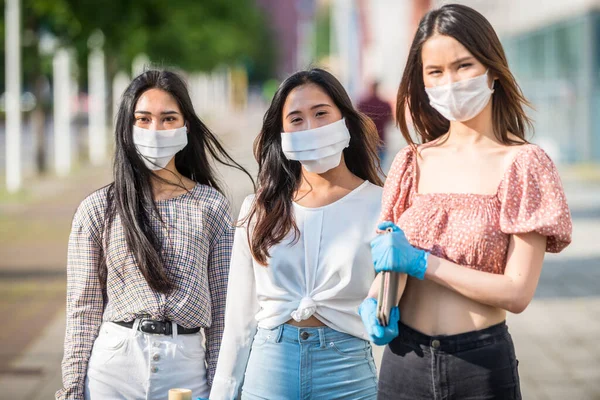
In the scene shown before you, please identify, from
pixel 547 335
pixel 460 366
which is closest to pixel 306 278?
pixel 460 366

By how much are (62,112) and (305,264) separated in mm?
25573

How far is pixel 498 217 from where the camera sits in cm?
266

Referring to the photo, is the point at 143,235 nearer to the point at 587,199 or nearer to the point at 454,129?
the point at 454,129

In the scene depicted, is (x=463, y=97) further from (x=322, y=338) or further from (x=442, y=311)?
(x=322, y=338)

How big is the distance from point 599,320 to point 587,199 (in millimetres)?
9670

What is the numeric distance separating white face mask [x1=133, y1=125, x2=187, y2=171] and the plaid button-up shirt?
16 cm

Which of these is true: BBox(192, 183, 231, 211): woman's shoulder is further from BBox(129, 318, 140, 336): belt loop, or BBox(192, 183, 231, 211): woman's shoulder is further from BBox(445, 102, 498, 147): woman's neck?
BBox(445, 102, 498, 147): woman's neck

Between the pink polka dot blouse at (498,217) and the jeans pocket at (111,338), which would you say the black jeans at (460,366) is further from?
the jeans pocket at (111,338)

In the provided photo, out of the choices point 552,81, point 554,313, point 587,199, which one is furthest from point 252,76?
point 554,313

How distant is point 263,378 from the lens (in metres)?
3.20

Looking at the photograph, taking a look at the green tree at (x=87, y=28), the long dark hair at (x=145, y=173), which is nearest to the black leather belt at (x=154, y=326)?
the long dark hair at (x=145, y=173)

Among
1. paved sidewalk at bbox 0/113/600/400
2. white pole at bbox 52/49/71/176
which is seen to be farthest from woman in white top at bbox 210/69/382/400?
white pole at bbox 52/49/71/176

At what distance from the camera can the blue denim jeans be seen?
3.13m

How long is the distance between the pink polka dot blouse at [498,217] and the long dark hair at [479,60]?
164 mm
